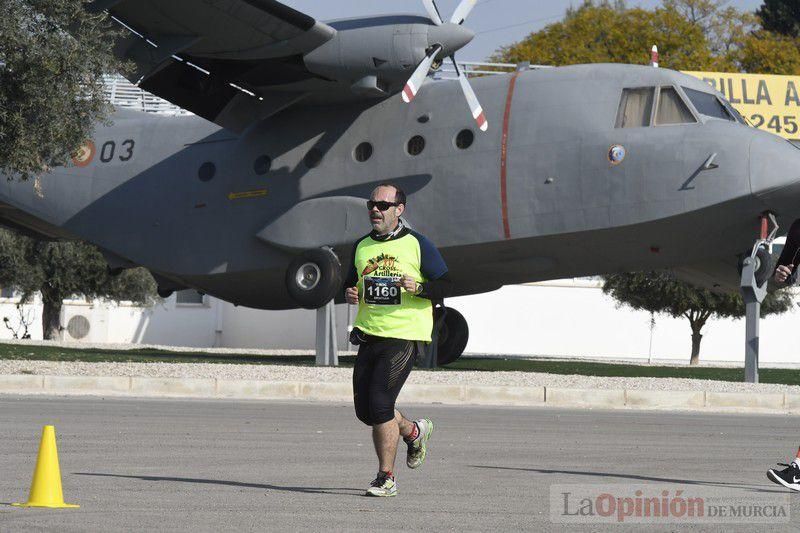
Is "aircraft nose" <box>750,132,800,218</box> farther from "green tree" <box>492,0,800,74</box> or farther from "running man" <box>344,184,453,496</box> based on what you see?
"green tree" <box>492,0,800,74</box>

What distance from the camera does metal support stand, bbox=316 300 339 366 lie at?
23403 mm

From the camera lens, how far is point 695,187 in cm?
1931

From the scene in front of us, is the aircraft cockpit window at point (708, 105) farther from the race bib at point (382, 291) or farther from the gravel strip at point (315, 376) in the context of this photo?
the race bib at point (382, 291)

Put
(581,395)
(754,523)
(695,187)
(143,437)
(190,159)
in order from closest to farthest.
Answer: (754,523)
(143,437)
(581,395)
(695,187)
(190,159)

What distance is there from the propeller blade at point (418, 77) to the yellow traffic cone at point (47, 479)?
534 inches

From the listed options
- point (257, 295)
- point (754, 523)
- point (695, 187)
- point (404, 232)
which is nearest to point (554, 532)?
point (754, 523)

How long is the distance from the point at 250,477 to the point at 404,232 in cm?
198

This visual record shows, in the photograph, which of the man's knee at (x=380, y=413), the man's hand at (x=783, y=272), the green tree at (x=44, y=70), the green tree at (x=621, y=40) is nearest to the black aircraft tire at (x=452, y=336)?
the green tree at (x=44, y=70)

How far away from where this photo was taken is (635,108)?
20047mm

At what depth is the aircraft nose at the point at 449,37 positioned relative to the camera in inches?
795

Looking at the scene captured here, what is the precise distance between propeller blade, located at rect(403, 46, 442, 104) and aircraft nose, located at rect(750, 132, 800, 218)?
198 inches

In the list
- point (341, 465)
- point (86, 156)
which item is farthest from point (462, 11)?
point (341, 465)

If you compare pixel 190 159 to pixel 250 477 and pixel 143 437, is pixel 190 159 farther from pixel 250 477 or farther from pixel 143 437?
pixel 250 477

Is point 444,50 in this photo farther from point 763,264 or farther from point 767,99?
point 767,99
